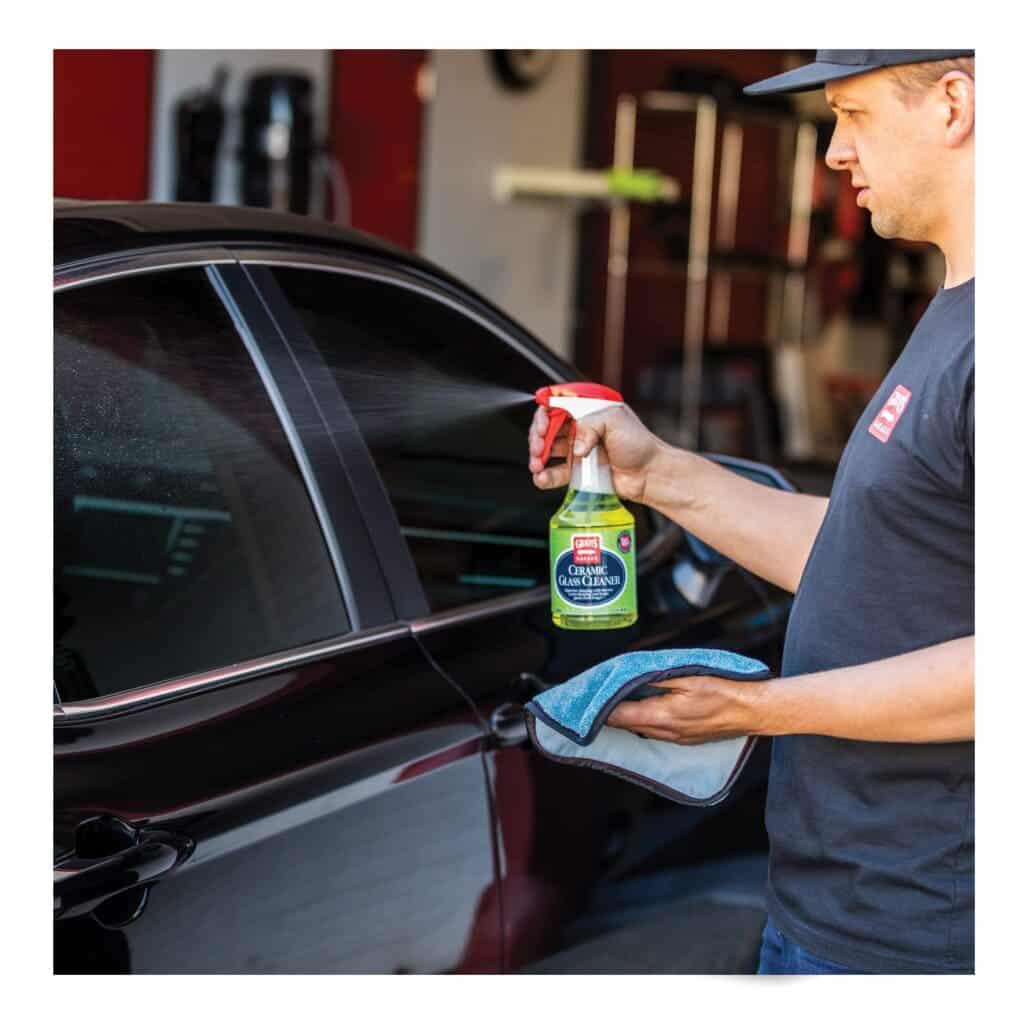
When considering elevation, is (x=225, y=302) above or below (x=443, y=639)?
above

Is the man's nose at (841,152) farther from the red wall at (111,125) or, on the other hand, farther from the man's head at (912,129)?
the red wall at (111,125)

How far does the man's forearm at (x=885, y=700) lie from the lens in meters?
1.38

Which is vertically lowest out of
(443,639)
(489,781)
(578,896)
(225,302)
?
(578,896)

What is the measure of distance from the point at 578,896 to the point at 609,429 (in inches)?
22.8

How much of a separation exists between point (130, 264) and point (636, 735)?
2.22 feet

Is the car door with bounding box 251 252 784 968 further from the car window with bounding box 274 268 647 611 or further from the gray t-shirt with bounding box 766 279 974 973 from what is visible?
the gray t-shirt with bounding box 766 279 974 973

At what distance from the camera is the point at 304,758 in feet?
5.20

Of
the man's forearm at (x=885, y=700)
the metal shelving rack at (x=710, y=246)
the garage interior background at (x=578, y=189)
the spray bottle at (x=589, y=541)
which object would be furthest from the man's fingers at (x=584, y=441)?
the metal shelving rack at (x=710, y=246)

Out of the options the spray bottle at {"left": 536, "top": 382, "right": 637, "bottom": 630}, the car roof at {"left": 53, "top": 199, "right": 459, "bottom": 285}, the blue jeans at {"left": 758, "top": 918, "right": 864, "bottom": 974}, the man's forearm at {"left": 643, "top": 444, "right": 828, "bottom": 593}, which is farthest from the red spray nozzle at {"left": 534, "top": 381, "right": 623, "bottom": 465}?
the blue jeans at {"left": 758, "top": 918, "right": 864, "bottom": 974}

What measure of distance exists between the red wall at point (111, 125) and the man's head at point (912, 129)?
3.74 meters

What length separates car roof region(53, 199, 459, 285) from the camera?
1556mm
